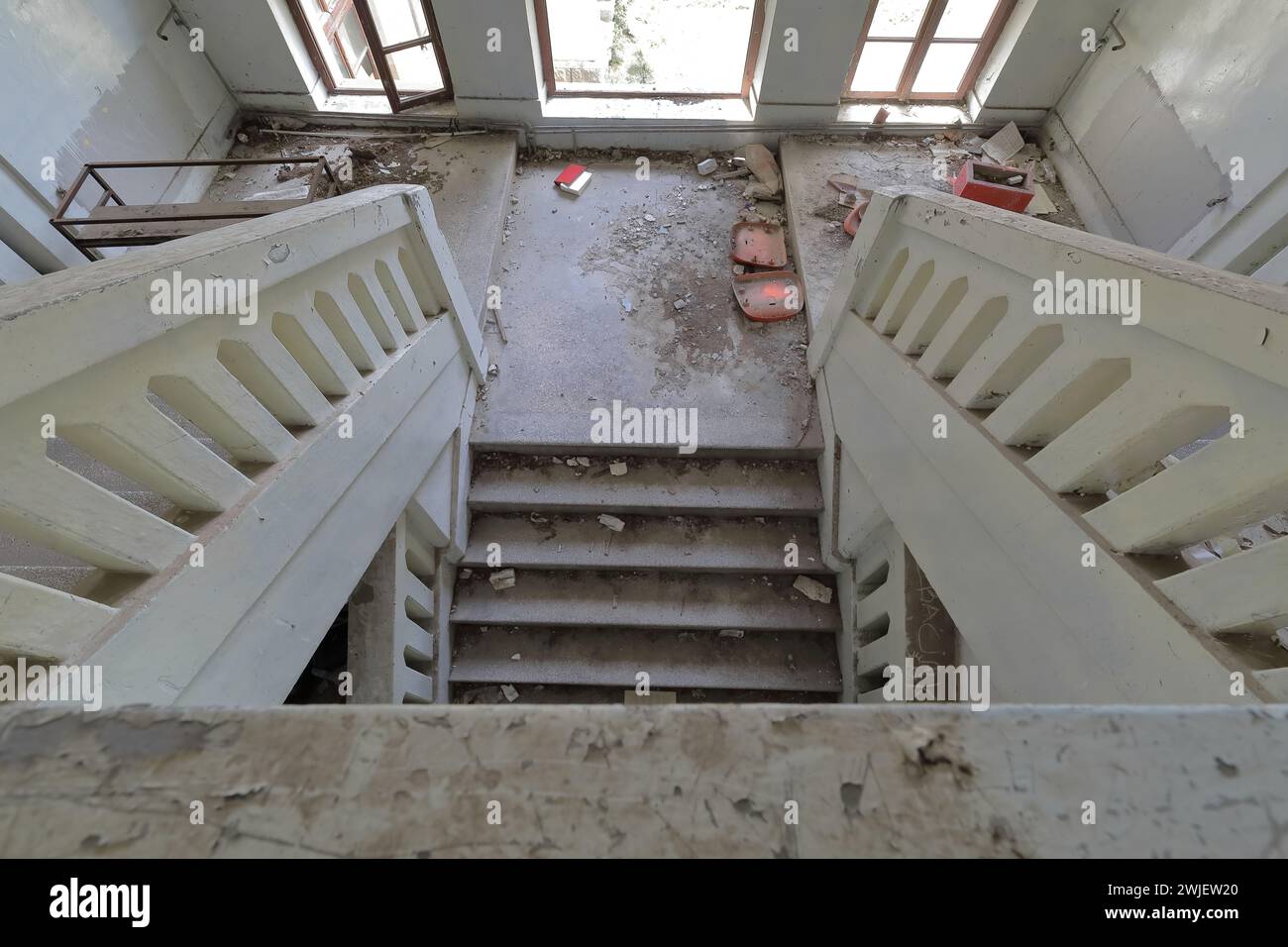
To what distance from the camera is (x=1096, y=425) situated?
51.6 inches

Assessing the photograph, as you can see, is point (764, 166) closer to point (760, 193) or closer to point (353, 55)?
point (760, 193)

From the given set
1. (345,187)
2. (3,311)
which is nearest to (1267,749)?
(3,311)

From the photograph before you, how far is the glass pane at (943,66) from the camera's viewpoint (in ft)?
15.3

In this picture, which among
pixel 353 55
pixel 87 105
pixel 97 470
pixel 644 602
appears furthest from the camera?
pixel 353 55

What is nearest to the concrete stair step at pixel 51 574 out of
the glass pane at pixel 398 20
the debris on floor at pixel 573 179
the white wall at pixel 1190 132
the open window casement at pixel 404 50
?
the debris on floor at pixel 573 179

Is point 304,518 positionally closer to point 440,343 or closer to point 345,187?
point 440,343

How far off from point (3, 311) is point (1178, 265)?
206 centimetres

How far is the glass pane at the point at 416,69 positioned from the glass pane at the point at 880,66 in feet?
11.4

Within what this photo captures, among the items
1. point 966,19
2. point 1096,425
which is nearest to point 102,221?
point 1096,425

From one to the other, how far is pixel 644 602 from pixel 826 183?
366 centimetres

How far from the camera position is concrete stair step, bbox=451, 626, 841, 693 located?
313 cm

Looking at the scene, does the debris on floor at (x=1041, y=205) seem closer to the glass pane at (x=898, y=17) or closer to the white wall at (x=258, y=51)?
the glass pane at (x=898, y=17)

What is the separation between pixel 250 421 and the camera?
59.4 inches
